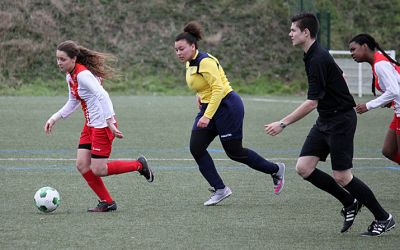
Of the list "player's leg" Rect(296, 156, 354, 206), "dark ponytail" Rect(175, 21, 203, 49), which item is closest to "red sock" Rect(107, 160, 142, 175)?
"dark ponytail" Rect(175, 21, 203, 49)

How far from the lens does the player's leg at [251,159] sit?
8.94m

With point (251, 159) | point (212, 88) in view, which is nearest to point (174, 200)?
point (251, 159)

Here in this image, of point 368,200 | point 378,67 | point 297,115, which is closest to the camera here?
point 297,115

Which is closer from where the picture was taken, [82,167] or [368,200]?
[368,200]

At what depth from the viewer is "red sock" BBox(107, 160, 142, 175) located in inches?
339

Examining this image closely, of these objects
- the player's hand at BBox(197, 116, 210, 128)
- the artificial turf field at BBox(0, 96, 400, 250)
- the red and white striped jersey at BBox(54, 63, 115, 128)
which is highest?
the red and white striped jersey at BBox(54, 63, 115, 128)

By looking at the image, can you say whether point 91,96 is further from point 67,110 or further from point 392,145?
point 392,145

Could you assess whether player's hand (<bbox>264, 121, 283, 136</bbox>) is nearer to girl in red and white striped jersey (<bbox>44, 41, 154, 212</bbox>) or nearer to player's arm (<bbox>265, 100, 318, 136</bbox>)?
player's arm (<bbox>265, 100, 318, 136</bbox>)

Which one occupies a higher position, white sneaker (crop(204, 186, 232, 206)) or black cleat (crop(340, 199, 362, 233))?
black cleat (crop(340, 199, 362, 233))

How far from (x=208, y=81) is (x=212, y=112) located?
307mm

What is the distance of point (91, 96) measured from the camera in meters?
8.38

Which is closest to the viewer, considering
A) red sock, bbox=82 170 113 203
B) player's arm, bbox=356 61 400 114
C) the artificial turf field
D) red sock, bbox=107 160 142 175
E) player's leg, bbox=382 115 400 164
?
the artificial turf field

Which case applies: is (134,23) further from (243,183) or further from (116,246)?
(116,246)

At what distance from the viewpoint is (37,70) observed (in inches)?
1141
